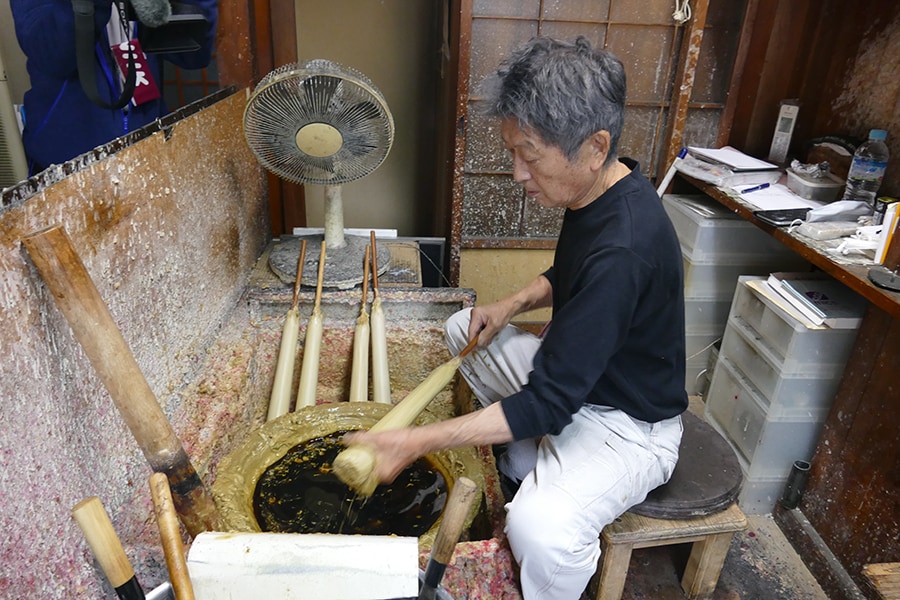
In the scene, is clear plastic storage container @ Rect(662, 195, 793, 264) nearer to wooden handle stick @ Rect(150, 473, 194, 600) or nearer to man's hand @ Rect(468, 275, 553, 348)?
man's hand @ Rect(468, 275, 553, 348)

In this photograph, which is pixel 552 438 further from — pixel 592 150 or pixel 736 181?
pixel 736 181

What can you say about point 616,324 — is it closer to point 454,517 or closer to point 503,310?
point 454,517

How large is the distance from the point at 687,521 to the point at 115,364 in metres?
1.52

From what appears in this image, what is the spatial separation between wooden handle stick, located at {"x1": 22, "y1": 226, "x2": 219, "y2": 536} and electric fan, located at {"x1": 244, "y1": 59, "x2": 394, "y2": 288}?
3.92 feet

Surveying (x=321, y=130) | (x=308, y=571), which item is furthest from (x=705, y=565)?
(x=321, y=130)

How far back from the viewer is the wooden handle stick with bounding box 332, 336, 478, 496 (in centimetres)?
134

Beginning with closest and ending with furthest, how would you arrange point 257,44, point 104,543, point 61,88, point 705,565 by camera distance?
point 104,543 < point 705,565 < point 61,88 < point 257,44

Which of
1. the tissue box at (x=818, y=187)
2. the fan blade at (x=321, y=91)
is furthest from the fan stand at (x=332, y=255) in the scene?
the tissue box at (x=818, y=187)

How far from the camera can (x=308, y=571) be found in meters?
1.16

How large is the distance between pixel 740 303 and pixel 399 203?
286 cm

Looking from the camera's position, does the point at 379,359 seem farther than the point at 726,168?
No

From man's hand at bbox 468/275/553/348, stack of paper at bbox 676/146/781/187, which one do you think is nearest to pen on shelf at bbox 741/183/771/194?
stack of paper at bbox 676/146/781/187

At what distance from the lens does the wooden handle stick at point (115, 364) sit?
1202 millimetres

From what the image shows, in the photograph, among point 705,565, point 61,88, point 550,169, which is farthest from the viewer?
point 61,88
